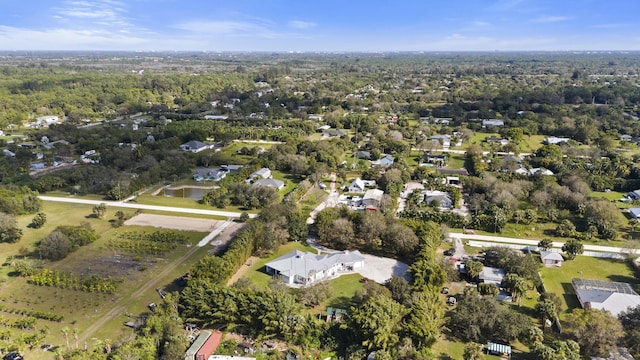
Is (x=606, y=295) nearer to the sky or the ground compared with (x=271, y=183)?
nearer to the ground

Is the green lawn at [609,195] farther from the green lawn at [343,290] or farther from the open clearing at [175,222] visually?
the open clearing at [175,222]

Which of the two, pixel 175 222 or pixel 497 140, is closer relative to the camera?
pixel 175 222

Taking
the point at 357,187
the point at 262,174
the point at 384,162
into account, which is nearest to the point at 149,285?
the point at 262,174

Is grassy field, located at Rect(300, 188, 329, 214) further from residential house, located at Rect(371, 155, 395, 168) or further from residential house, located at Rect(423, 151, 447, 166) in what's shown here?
residential house, located at Rect(423, 151, 447, 166)

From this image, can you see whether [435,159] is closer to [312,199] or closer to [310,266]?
[312,199]

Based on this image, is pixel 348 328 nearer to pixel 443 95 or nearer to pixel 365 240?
pixel 365 240

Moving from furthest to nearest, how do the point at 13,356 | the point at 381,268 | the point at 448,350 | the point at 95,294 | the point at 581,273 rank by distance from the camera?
the point at 381,268 → the point at 581,273 → the point at 95,294 → the point at 448,350 → the point at 13,356

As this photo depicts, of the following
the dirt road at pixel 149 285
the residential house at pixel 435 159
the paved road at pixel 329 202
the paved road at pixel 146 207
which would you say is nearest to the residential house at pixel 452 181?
the residential house at pixel 435 159
